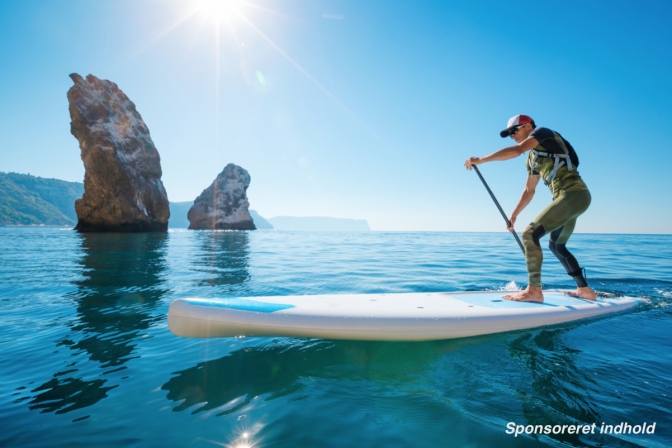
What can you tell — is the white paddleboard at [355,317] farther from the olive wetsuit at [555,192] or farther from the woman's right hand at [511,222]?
the woman's right hand at [511,222]

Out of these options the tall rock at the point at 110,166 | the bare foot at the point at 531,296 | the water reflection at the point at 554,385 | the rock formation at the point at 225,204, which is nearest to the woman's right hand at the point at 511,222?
the bare foot at the point at 531,296

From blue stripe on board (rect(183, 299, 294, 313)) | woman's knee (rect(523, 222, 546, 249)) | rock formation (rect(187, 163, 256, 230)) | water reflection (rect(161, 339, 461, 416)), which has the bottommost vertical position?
water reflection (rect(161, 339, 461, 416))

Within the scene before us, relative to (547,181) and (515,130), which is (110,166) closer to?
(515,130)

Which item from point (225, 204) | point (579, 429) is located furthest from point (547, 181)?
point (225, 204)

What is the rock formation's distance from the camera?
66062mm

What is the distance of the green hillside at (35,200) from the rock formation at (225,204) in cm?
7740

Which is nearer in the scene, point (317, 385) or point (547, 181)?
point (317, 385)

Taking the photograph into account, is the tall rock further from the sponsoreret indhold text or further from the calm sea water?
the sponsoreret indhold text

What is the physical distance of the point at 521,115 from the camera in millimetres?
3959

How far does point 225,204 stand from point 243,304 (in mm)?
68643

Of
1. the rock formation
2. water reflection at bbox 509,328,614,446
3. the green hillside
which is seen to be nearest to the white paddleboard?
water reflection at bbox 509,328,614,446

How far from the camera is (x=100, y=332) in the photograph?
3420mm

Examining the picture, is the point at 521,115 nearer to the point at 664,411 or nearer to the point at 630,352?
the point at 630,352

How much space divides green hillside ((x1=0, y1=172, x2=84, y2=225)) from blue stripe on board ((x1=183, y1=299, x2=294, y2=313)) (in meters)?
137
